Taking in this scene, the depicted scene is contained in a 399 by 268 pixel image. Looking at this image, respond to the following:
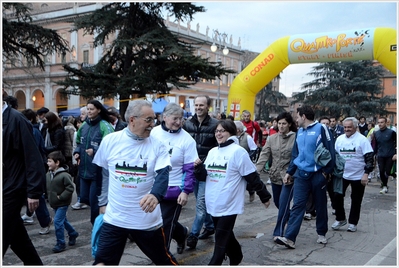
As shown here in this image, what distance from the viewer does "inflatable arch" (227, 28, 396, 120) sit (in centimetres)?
1457

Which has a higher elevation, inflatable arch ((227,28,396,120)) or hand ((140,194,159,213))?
inflatable arch ((227,28,396,120))

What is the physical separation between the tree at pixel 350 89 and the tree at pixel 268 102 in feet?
42.7

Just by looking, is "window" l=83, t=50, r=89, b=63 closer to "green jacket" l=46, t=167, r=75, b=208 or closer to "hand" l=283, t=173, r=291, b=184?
"green jacket" l=46, t=167, r=75, b=208

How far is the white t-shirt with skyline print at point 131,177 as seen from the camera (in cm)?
356

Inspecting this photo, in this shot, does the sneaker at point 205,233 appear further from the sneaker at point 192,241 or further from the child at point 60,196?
the child at point 60,196

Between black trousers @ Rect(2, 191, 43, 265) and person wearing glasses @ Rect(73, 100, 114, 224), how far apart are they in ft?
5.96

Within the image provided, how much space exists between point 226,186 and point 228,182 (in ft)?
0.16

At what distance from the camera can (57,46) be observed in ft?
59.4

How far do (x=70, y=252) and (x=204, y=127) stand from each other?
7.70ft

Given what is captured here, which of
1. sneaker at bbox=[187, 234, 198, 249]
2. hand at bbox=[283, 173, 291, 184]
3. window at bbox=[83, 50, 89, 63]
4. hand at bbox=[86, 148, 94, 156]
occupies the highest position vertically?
window at bbox=[83, 50, 89, 63]

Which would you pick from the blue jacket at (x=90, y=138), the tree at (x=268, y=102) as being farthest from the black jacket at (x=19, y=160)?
the tree at (x=268, y=102)

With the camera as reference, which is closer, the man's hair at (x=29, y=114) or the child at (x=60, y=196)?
the child at (x=60, y=196)

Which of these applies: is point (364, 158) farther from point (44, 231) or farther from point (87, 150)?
point (44, 231)

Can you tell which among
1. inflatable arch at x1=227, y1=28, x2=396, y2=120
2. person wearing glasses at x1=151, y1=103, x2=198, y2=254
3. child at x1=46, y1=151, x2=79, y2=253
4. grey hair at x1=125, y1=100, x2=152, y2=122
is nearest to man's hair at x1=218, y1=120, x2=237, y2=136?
person wearing glasses at x1=151, y1=103, x2=198, y2=254
